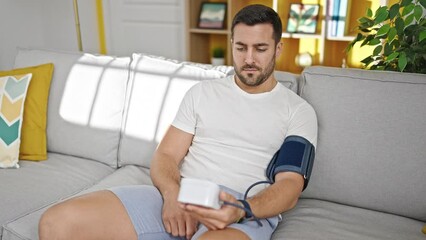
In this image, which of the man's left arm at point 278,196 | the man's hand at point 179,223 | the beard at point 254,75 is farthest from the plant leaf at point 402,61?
the man's hand at point 179,223

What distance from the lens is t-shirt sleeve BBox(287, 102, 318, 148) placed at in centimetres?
151

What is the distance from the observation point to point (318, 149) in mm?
1640

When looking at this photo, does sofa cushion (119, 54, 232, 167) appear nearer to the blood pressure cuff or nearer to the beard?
the beard

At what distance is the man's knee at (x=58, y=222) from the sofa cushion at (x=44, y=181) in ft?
0.94

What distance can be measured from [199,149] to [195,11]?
7.05 ft

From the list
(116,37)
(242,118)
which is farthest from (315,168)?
(116,37)

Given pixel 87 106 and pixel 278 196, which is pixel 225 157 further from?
pixel 87 106

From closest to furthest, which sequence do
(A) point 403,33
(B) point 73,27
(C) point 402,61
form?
1. (C) point 402,61
2. (A) point 403,33
3. (B) point 73,27

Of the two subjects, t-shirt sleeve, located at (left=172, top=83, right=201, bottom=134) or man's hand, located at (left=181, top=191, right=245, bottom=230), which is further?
t-shirt sleeve, located at (left=172, top=83, right=201, bottom=134)

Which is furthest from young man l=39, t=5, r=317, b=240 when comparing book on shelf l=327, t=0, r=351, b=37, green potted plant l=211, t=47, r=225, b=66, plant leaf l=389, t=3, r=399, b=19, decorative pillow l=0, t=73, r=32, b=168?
green potted plant l=211, t=47, r=225, b=66

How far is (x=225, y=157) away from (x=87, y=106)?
81cm

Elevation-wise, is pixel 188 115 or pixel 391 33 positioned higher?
pixel 391 33

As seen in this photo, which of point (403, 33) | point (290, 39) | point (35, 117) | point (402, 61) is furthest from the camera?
point (290, 39)

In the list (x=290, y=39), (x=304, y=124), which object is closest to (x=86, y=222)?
(x=304, y=124)
